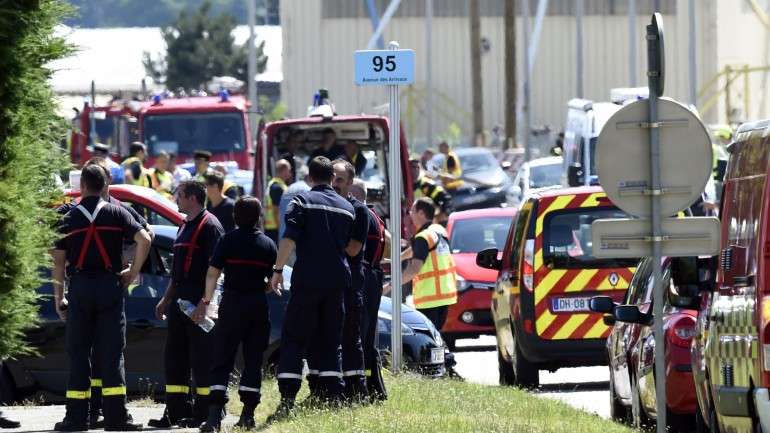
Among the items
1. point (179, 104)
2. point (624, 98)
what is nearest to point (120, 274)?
point (624, 98)

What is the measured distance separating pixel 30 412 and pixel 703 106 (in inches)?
2236

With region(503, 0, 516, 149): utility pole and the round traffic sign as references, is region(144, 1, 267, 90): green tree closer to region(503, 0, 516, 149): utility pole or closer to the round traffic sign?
region(503, 0, 516, 149): utility pole

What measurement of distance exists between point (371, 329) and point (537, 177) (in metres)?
20.4

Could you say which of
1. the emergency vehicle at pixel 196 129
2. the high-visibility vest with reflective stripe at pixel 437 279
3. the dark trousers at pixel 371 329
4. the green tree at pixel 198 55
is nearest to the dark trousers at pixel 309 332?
the dark trousers at pixel 371 329

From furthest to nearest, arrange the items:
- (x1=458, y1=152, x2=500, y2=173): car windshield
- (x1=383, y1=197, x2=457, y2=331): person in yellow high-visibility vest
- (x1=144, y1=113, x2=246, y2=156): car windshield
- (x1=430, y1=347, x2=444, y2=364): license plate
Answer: (x1=458, y1=152, x2=500, y2=173): car windshield < (x1=144, y1=113, x2=246, y2=156): car windshield < (x1=383, y1=197, x2=457, y2=331): person in yellow high-visibility vest < (x1=430, y1=347, x2=444, y2=364): license plate

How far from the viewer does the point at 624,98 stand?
1048 inches

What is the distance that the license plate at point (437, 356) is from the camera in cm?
1521

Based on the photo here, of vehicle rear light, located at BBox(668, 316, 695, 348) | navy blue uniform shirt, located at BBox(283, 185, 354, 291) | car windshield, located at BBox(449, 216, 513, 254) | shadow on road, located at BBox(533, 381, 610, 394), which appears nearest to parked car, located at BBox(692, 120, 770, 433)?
vehicle rear light, located at BBox(668, 316, 695, 348)

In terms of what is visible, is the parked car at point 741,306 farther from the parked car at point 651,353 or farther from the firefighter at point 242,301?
the firefighter at point 242,301

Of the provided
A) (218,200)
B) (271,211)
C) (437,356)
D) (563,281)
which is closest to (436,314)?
(437,356)

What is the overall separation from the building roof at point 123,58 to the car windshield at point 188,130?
26611mm

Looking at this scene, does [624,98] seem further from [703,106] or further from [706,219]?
[703,106]

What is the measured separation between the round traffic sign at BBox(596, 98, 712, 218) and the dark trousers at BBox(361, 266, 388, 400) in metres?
3.26

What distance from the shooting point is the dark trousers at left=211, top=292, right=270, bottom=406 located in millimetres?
11555
